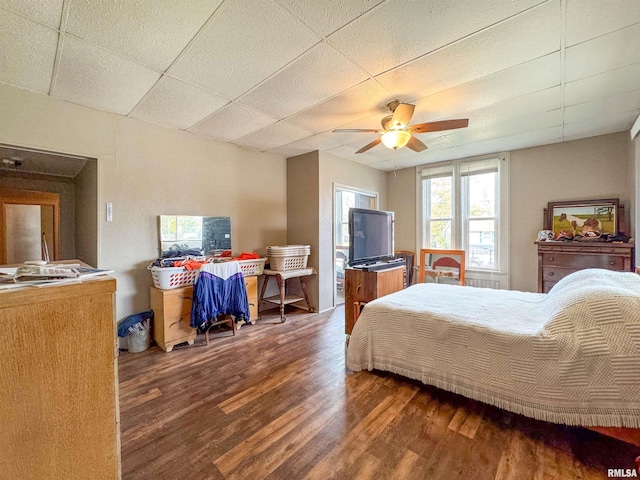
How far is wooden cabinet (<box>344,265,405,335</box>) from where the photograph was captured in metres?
2.81

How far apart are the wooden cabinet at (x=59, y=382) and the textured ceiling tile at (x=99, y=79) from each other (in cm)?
191

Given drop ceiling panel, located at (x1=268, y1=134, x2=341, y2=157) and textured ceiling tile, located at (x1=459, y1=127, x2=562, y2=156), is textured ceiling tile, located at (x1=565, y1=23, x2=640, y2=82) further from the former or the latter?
drop ceiling panel, located at (x1=268, y1=134, x2=341, y2=157)

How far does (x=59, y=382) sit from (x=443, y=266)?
4292 millimetres

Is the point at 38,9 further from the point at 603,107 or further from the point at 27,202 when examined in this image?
the point at 603,107

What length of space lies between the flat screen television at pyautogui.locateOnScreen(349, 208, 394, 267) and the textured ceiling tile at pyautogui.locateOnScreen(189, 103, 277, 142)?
144 cm

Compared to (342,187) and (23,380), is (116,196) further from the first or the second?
(342,187)

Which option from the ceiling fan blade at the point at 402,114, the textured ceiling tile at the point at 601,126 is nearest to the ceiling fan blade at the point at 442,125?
the ceiling fan blade at the point at 402,114

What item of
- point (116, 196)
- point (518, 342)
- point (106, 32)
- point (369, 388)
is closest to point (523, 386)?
point (518, 342)

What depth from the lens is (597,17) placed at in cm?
157

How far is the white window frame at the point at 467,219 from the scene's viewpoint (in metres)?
4.15

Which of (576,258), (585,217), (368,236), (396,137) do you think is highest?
(396,137)

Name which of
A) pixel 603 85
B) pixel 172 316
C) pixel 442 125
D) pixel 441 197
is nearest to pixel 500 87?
pixel 442 125

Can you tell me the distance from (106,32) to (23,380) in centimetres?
198

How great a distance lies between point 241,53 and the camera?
1.88 metres
